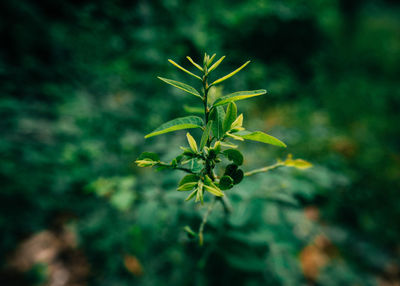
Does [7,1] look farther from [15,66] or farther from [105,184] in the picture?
[105,184]

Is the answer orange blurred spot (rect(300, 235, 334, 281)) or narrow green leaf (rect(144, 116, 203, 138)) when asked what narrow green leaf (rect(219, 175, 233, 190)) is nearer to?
narrow green leaf (rect(144, 116, 203, 138))

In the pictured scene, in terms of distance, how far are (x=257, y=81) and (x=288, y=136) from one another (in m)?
1.54

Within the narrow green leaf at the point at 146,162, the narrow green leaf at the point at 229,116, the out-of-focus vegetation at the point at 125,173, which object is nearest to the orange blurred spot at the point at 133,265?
the out-of-focus vegetation at the point at 125,173

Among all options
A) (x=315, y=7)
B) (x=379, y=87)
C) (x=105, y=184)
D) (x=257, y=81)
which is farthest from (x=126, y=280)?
(x=379, y=87)

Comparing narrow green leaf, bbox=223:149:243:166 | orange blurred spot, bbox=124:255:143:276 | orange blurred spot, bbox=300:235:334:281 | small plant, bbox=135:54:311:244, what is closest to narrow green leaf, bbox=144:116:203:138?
small plant, bbox=135:54:311:244

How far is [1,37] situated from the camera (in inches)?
70.7

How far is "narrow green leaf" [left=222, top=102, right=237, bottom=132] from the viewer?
0.49 metres

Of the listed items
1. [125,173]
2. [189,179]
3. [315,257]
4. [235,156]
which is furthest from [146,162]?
[315,257]

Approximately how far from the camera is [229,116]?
1.62 feet

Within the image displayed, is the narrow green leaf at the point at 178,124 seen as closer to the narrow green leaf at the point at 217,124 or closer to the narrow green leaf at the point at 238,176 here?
the narrow green leaf at the point at 217,124

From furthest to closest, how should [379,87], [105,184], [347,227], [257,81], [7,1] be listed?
[379,87]
[257,81]
[347,227]
[7,1]
[105,184]

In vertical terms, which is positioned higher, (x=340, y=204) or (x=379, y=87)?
(x=379, y=87)

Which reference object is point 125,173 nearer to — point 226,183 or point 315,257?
point 226,183

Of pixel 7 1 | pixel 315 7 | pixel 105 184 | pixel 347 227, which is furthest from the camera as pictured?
pixel 315 7
